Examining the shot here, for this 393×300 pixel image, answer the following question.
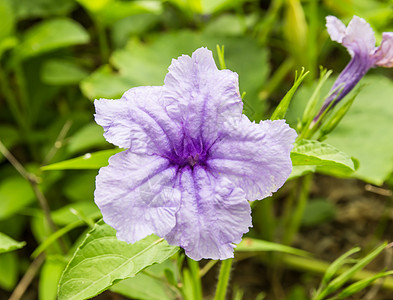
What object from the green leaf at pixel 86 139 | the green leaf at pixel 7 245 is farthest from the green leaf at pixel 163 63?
the green leaf at pixel 7 245

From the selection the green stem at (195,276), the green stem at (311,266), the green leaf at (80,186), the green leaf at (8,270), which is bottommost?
the green stem at (311,266)

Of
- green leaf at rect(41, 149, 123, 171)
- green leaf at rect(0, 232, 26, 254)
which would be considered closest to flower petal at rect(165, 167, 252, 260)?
green leaf at rect(41, 149, 123, 171)

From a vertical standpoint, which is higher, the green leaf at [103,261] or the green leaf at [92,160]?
the green leaf at [92,160]

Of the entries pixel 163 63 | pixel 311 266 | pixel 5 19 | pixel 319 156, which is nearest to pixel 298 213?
pixel 311 266

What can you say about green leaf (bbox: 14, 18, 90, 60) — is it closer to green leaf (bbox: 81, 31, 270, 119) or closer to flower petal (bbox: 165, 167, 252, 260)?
green leaf (bbox: 81, 31, 270, 119)

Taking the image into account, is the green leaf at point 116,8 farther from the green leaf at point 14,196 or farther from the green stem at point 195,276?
the green stem at point 195,276

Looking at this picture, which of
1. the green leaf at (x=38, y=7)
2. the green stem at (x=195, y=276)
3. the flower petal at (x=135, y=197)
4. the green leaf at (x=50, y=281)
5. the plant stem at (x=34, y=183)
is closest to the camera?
the flower petal at (x=135, y=197)

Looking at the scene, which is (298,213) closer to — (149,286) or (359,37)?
(149,286)
